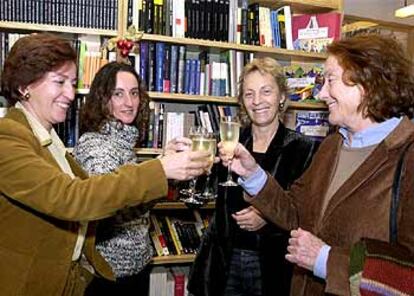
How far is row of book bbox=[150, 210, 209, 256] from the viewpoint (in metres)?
2.89

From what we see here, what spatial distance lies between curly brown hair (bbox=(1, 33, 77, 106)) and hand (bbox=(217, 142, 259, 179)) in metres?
0.68

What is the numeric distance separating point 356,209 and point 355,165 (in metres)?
0.17

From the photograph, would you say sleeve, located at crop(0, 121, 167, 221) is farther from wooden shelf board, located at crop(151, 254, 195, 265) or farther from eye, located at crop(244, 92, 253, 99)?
wooden shelf board, located at crop(151, 254, 195, 265)

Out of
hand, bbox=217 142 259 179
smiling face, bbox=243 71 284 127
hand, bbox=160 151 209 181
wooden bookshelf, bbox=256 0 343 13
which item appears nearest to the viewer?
hand, bbox=160 151 209 181

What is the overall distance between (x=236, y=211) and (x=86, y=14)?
1.38 metres

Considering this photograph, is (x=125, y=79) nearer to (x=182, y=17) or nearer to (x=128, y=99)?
(x=128, y=99)

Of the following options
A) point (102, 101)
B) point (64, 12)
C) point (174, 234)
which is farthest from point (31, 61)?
point (174, 234)

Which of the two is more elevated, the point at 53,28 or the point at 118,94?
the point at 53,28

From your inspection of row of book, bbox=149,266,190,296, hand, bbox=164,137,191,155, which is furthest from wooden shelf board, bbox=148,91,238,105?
hand, bbox=164,137,191,155

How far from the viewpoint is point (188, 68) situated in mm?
2918

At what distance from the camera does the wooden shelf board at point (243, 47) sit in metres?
2.79

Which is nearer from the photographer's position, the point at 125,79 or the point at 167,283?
the point at 125,79

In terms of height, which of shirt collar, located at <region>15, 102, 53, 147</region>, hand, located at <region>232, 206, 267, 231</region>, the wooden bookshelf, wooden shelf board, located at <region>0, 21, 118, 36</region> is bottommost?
hand, located at <region>232, 206, 267, 231</region>

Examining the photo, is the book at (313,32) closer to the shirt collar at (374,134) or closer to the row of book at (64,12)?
the row of book at (64,12)
